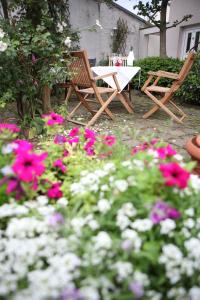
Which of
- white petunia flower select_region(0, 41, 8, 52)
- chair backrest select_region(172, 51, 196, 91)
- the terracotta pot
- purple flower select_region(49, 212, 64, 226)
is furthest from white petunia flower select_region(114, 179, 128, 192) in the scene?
chair backrest select_region(172, 51, 196, 91)

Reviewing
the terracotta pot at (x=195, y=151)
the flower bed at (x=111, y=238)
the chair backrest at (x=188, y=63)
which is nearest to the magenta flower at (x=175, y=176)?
the flower bed at (x=111, y=238)

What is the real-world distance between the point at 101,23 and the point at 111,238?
472 inches

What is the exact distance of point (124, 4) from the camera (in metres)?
12.7

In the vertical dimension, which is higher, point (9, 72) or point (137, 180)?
point (9, 72)

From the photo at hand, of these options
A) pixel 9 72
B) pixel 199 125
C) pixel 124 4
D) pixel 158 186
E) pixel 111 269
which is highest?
pixel 124 4

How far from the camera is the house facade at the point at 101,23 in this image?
421 inches

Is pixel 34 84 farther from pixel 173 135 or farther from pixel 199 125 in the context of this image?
pixel 199 125

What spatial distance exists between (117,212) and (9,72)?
275cm

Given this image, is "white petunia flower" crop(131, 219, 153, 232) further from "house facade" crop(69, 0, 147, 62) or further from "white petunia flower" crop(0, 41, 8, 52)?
"house facade" crop(69, 0, 147, 62)

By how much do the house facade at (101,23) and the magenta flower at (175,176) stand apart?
400 inches

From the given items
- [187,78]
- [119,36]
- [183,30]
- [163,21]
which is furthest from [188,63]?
[119,36]

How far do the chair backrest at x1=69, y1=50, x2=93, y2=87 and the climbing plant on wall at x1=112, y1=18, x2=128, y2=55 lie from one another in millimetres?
8362

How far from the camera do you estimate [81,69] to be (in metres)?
4.27

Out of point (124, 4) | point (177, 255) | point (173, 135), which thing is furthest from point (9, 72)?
point (124, 4)
